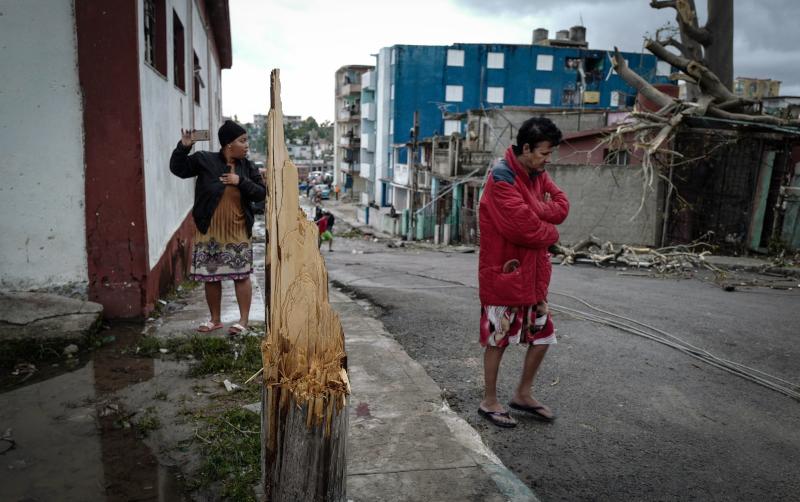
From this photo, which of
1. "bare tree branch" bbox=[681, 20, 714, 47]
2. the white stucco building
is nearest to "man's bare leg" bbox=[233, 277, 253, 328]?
the white stucco building

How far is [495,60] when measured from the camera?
4444 centimetres

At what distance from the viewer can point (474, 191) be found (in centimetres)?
2433

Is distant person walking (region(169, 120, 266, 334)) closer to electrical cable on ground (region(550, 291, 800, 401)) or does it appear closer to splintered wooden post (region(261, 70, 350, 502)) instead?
splintered wooden post (region(261, 70, 350, 502))

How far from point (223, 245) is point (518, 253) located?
243 centimetres

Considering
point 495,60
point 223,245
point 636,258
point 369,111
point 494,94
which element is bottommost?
point 636,258

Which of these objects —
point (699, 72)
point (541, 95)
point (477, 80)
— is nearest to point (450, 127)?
Answer: point (477, 80)

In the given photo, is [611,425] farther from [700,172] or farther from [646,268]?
[700,172]

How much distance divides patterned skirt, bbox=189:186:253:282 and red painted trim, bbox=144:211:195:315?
2.04ft

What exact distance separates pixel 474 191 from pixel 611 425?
2139cm

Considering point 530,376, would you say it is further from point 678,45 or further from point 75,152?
point 678,45

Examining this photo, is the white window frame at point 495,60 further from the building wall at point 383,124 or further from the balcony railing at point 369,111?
the balcony railing at point 369,111

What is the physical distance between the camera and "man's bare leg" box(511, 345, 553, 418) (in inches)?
131

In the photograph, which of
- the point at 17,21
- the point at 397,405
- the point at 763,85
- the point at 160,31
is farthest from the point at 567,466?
the point at 763,85

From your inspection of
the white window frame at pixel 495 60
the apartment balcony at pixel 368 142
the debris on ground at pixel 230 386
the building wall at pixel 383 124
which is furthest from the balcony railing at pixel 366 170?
the debris on ground at pixel 230 386
